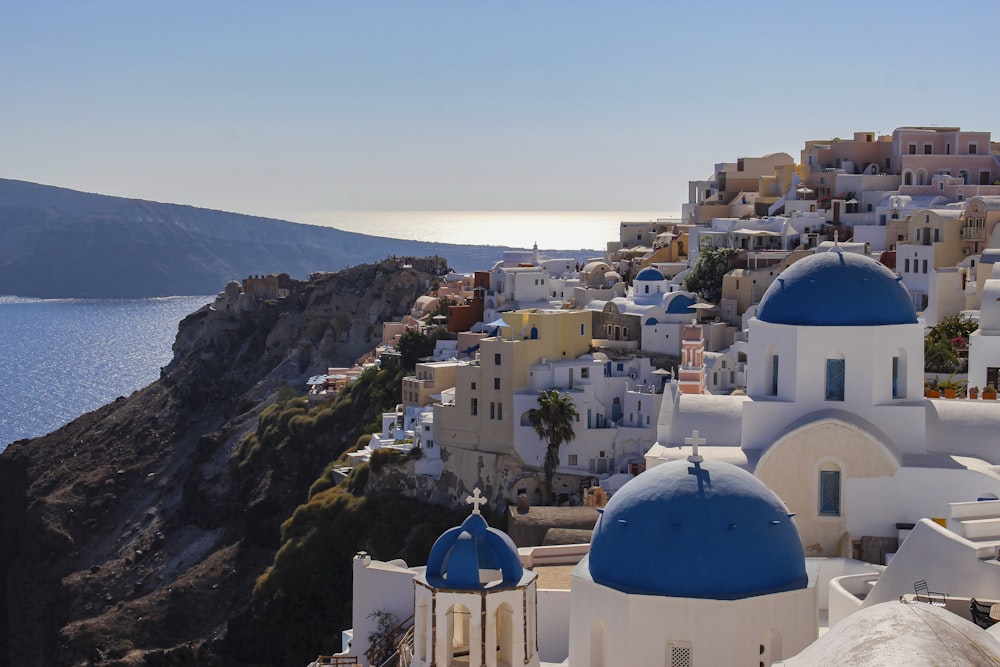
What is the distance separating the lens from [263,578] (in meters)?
51.6

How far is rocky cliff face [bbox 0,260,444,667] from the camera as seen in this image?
60875mm

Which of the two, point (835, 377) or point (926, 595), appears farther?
point (835, 377)

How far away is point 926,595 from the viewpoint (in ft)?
53.7

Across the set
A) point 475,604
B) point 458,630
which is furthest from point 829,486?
point 475,604

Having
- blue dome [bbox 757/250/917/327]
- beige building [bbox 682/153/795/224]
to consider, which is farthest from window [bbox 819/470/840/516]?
beige building [bbox 682/153/795/224]

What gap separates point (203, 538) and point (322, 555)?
21336 mm

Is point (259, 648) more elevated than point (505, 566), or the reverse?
point (505, 566)

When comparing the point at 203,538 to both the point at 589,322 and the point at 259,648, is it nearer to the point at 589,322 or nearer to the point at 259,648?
the point at 259,648

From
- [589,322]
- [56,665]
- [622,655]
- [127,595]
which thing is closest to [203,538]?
[127,595]

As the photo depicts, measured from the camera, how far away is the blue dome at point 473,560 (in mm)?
17422

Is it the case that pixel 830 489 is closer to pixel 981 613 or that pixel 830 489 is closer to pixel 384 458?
pixel 981 613

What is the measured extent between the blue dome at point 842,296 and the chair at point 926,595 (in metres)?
6.84

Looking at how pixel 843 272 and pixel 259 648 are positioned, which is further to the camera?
pixel 259 648

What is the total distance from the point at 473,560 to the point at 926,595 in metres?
5.27
